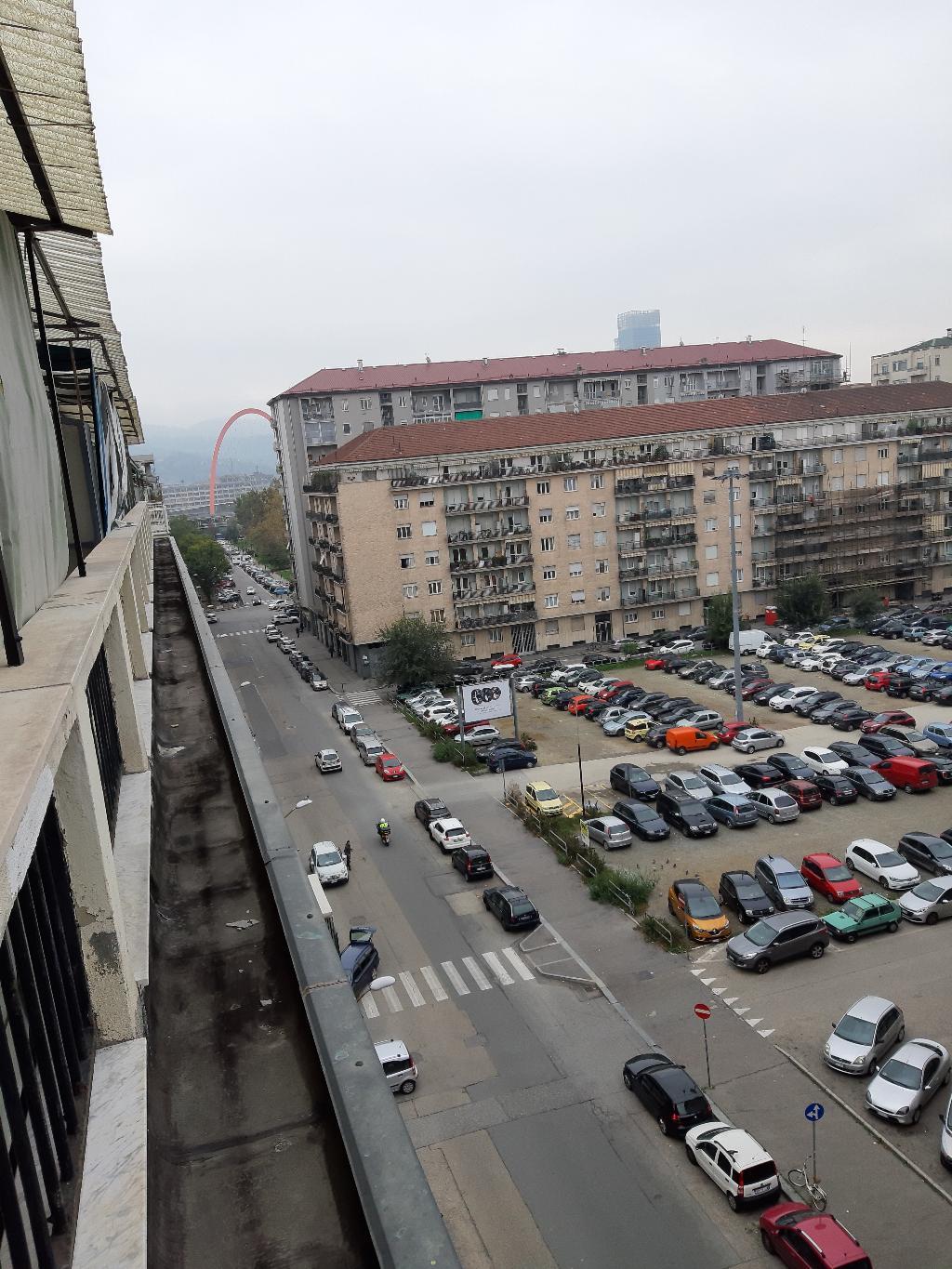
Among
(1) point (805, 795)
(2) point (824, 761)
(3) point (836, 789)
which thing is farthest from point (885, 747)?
(1) point (805, 795)

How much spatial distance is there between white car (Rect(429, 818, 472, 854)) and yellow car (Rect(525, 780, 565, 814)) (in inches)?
78.8

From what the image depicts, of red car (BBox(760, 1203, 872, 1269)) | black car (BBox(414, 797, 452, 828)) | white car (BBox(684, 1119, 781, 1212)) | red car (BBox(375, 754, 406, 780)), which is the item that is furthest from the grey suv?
red car (BBox(375, 754, 406, 780))

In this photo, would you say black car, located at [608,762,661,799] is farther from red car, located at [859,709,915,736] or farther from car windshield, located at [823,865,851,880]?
red car, located at [859,709,915,736]

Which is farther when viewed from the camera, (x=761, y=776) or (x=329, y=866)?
(x=761, y=776)

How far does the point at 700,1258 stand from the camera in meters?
9.80

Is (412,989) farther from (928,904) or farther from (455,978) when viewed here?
(928,904)

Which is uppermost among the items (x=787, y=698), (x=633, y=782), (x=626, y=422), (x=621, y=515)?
(x=626, y=422)

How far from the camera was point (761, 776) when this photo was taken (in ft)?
79.0

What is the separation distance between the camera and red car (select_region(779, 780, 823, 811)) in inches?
886

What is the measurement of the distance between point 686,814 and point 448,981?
815cm

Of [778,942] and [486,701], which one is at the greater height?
[486,701]

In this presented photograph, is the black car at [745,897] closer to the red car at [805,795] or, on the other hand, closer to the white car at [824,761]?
the red car at [805,795]

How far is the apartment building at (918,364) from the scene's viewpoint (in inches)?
2847

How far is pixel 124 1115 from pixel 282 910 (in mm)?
1399
